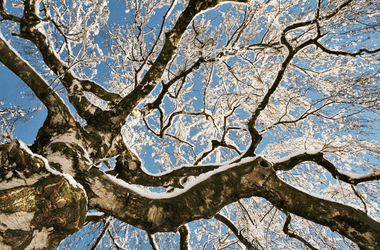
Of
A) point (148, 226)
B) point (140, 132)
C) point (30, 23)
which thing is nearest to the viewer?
point (148, 226)

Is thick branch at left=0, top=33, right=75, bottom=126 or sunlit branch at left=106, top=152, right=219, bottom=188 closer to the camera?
thick branch at left=0, top=33, right=75, bottom=126

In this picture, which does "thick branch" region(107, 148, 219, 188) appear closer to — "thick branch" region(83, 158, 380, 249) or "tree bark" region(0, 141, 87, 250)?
"thick branch" region(83, 158, 380, 249)

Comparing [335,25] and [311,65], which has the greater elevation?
[311,65]

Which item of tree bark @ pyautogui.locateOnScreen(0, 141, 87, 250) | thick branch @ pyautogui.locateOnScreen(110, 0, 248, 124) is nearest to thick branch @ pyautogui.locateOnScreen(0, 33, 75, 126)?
thick branch @ pyautogui.locateOnScreen(110, 0, 248, 124)

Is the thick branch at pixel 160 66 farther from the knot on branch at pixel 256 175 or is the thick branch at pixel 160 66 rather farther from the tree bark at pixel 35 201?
the knot on branch at pixel 256 175

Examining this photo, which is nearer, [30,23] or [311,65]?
[30,23]

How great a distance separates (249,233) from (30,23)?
5217mm

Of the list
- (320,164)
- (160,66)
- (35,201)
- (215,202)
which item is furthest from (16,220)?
(320,164)

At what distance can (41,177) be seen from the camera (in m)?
1.74

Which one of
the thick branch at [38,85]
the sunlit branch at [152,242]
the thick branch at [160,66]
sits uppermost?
the thick branch at [160,66]

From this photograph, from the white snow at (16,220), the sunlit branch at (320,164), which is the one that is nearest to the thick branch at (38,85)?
the white snow at (16,220)

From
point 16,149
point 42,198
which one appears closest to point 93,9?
point 16,149

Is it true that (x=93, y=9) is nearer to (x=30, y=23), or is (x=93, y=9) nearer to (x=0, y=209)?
(x=30, y=23)

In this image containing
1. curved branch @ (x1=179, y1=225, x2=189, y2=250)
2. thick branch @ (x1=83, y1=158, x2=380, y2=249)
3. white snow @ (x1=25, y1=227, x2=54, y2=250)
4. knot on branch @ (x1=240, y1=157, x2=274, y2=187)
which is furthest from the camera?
curved branch @ (x1=179, y1=225, x2=189, y2=250)
